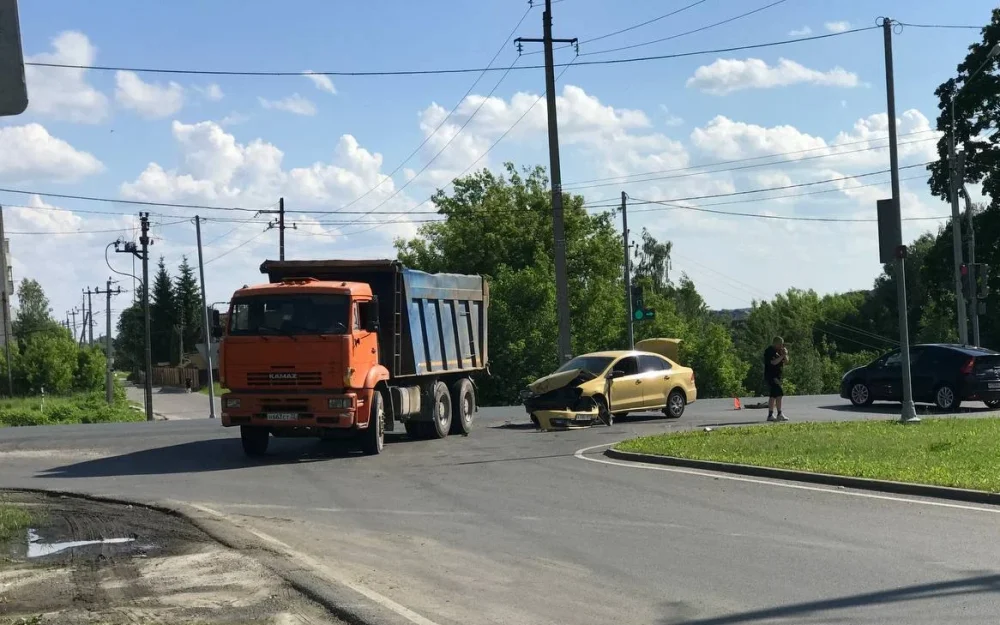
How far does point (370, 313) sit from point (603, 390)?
6683 millimetres

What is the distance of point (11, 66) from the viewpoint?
541cm

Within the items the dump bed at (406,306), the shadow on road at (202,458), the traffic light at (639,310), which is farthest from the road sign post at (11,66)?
the traffic light at (639,310)

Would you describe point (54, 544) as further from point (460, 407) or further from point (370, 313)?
point (460, 407)

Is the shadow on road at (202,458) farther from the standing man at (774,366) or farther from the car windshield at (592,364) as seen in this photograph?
the standing man at (774,366)

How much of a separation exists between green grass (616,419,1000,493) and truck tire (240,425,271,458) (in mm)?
5985

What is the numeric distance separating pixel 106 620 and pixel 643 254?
325ft

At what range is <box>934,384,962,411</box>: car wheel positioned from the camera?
24812 millimetres

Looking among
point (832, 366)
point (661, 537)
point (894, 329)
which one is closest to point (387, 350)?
point (661, 537)

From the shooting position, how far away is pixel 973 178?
43938mm

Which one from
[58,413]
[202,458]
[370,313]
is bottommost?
[58,413]

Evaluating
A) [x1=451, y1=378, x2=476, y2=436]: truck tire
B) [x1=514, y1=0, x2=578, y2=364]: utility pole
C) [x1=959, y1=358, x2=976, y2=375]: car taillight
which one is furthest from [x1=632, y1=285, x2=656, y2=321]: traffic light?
[x1=451, y1=378, x2=476, y2=436]: truck tire

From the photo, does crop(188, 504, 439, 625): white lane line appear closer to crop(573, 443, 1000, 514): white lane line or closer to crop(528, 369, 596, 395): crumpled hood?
crop(573, 443, 1000, 514): white lane line

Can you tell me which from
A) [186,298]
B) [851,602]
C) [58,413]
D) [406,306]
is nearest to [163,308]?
[186,298]

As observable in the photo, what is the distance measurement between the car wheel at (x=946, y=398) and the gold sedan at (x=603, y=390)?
19.2ft
